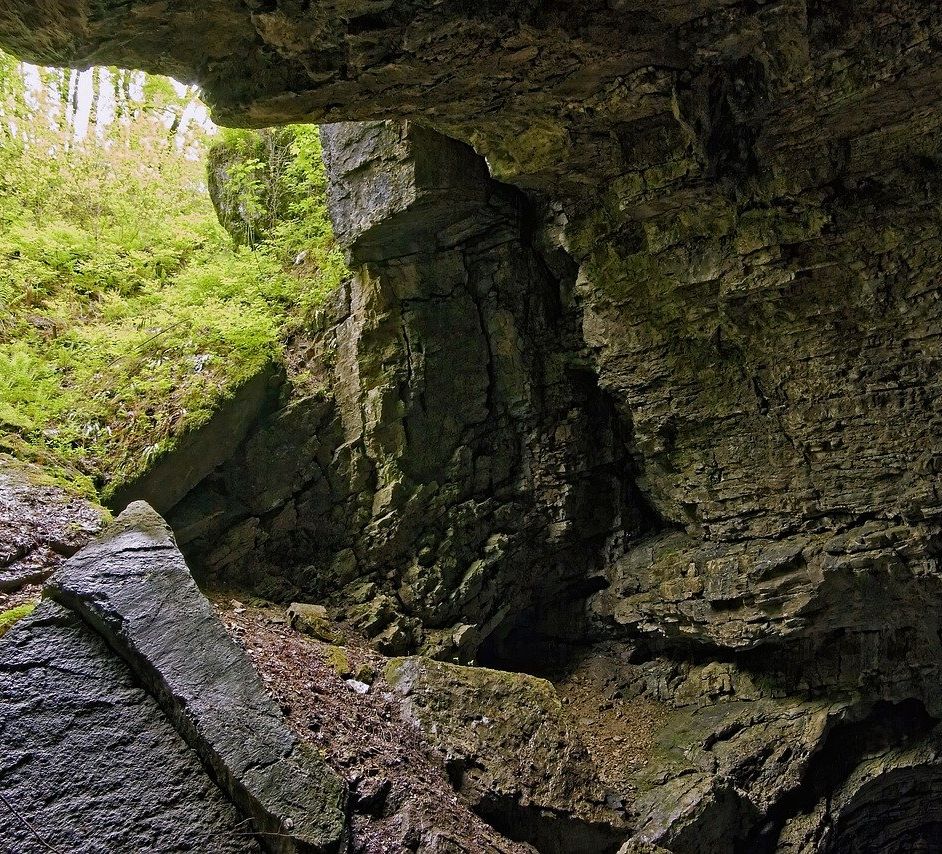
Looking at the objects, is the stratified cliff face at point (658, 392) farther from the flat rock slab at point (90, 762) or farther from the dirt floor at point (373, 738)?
the flat rock slab at point (90, 762)

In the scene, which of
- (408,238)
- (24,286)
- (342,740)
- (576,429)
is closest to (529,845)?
(342,740)

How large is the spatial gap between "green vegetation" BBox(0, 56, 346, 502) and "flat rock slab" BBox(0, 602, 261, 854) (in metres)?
2.08

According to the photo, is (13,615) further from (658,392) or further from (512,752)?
(658,392)

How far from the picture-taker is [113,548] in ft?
16.1

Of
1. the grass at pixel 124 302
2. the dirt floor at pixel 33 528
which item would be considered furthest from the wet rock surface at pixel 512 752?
the grass at pixel 124 302

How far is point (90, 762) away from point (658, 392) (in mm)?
6265

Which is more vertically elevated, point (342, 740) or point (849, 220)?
point (849, 220)

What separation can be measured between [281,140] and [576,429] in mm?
5563

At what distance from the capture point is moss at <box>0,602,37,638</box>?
14.5 ft

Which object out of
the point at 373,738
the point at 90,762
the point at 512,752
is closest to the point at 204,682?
the point at 90,762

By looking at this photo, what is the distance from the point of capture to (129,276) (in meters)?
8.66

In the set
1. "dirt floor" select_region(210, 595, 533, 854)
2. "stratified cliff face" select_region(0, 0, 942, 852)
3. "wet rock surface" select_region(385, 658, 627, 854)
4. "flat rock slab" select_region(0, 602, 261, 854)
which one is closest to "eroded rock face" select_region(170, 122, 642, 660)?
"stratified cliff face" select_region(0, 0, 942, 852)

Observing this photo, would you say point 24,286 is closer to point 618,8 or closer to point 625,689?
point 618,8

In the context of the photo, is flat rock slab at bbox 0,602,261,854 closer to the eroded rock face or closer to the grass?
the grass
